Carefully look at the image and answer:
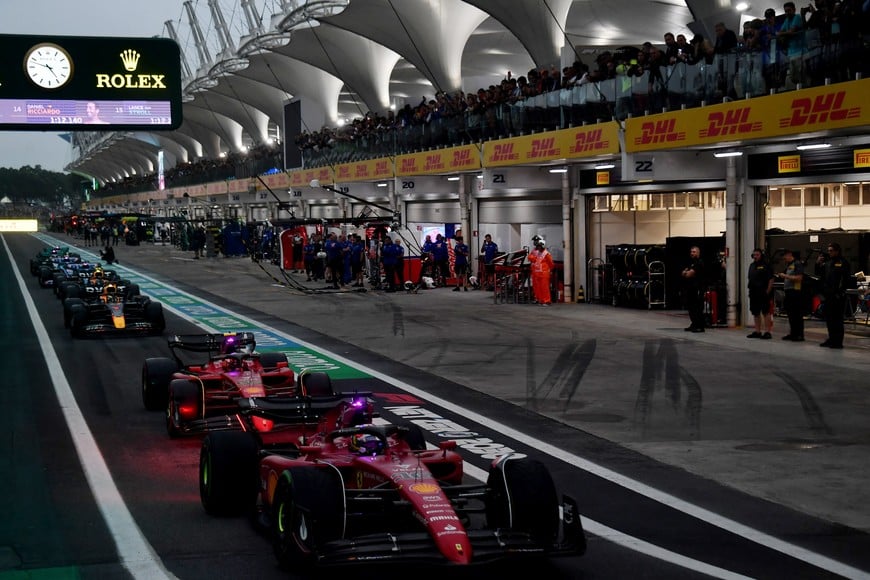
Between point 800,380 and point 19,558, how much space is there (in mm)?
10948

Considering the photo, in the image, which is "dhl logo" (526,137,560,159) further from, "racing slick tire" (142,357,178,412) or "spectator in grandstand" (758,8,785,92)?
"racing slick tire" (142,357,178,412)

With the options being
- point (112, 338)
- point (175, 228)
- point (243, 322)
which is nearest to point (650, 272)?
point (243, 322)

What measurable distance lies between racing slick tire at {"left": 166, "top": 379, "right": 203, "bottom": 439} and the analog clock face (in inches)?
432

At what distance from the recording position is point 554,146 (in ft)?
87.1

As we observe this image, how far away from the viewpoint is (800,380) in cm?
1517

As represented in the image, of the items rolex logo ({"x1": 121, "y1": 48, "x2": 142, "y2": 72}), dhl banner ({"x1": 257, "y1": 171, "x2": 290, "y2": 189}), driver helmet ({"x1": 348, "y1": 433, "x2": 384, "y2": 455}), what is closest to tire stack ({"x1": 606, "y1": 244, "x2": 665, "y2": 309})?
rolex logo ({"x1": 121, "y1": 48, "x2": 142, "y2": 72})

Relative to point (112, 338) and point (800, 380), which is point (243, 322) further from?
point (800, 380)

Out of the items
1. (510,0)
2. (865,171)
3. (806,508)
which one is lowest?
(806,508)

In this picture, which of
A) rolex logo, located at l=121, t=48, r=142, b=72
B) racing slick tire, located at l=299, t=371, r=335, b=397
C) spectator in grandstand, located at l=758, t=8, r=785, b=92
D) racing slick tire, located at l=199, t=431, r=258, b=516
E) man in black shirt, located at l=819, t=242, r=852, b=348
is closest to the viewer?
racing slick tire, located at l=199, t=431, r=258, b=516

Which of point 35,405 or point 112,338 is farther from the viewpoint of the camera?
point 112,338

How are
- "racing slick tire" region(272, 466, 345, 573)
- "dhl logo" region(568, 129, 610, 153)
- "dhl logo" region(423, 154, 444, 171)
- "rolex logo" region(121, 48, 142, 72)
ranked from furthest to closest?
"dhl logo" region(423, 154, 444, 171), "dhl logo" region(568, 129, 610, 153), "rolex logo" region(121, 48, 142, 72), "racing slick tire" region(272, 466, 345, 573)

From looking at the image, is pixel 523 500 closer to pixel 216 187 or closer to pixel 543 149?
pixel 543 149

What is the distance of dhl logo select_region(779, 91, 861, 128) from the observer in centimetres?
1655

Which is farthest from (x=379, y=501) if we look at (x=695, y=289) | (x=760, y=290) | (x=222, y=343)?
(x=695, y=289)
